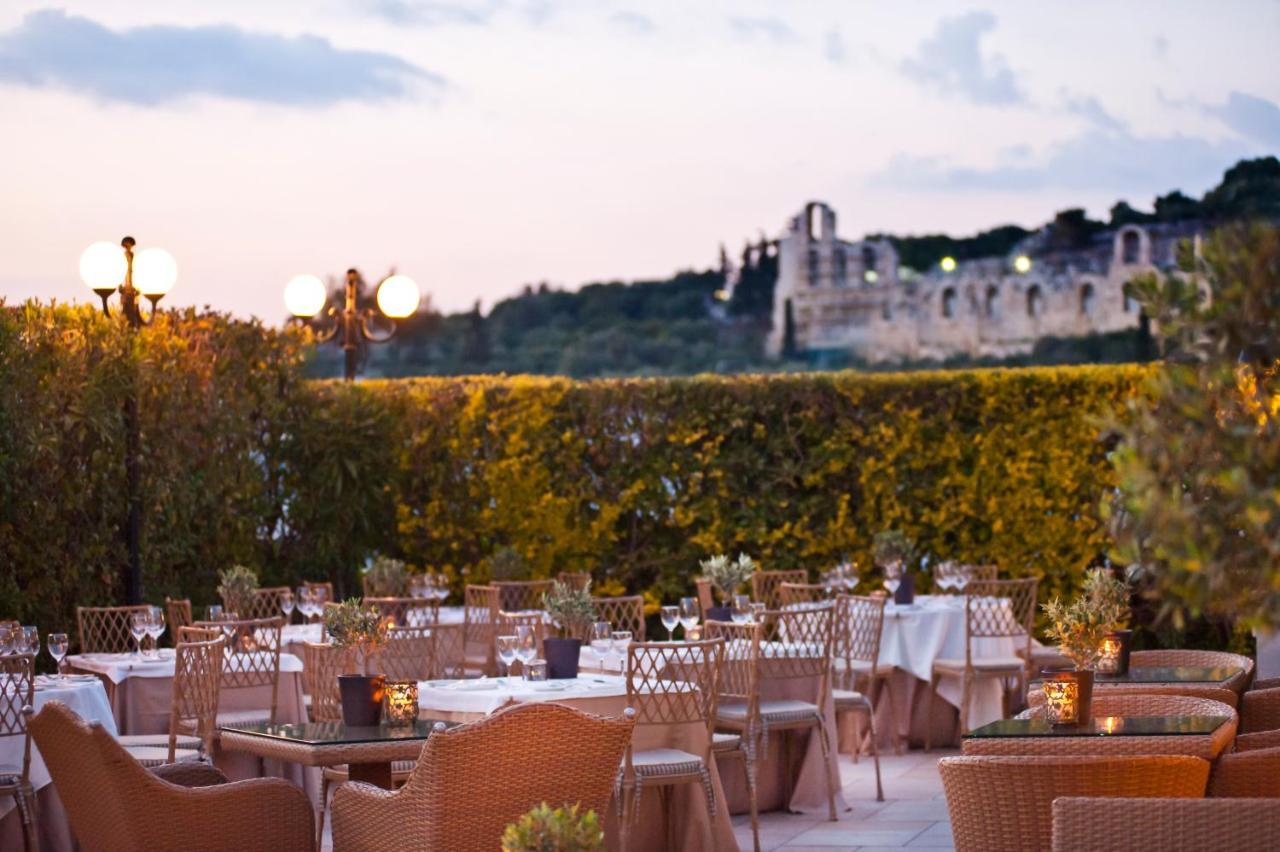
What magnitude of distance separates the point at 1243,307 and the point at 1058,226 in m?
44.3

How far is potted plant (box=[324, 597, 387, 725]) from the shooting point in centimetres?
575

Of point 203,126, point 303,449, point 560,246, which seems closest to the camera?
point 303,449

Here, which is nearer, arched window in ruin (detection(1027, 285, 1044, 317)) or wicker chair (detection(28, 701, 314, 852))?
wicker chair (detection(28, 701, 314, 852))

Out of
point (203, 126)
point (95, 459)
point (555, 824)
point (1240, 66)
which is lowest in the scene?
point (555, 824)

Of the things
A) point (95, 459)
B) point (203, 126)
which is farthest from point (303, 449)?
point (203, 126)

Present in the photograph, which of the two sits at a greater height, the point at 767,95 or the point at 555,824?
the point at 767,95

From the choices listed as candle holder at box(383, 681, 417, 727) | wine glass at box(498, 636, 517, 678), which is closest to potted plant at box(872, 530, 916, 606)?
wine glass at box(498, 636, 517, 678)

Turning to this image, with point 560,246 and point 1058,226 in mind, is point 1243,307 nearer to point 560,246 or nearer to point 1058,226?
point 560,246

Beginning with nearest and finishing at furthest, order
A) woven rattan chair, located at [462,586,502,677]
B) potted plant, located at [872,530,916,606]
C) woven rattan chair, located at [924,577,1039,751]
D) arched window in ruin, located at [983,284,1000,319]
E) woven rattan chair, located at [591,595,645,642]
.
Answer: woven rattan chair, located at [591,595,645,642], woven rattan chair, located at [924,577,1039,751], woven rattan chair, located at [462,586,502,677], potted plant, located at [872,530,916,606], arched window in ruin, located at [983,284,1000,319]

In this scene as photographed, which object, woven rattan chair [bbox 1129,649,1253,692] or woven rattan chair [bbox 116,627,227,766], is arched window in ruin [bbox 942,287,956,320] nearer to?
woven rattan chair [bbox 1129,649,1253,692]

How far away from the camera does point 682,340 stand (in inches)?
1804

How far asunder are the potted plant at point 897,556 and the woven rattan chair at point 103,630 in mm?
4190

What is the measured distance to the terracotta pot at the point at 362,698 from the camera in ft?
18.9

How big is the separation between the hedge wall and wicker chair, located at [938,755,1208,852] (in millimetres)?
6333
